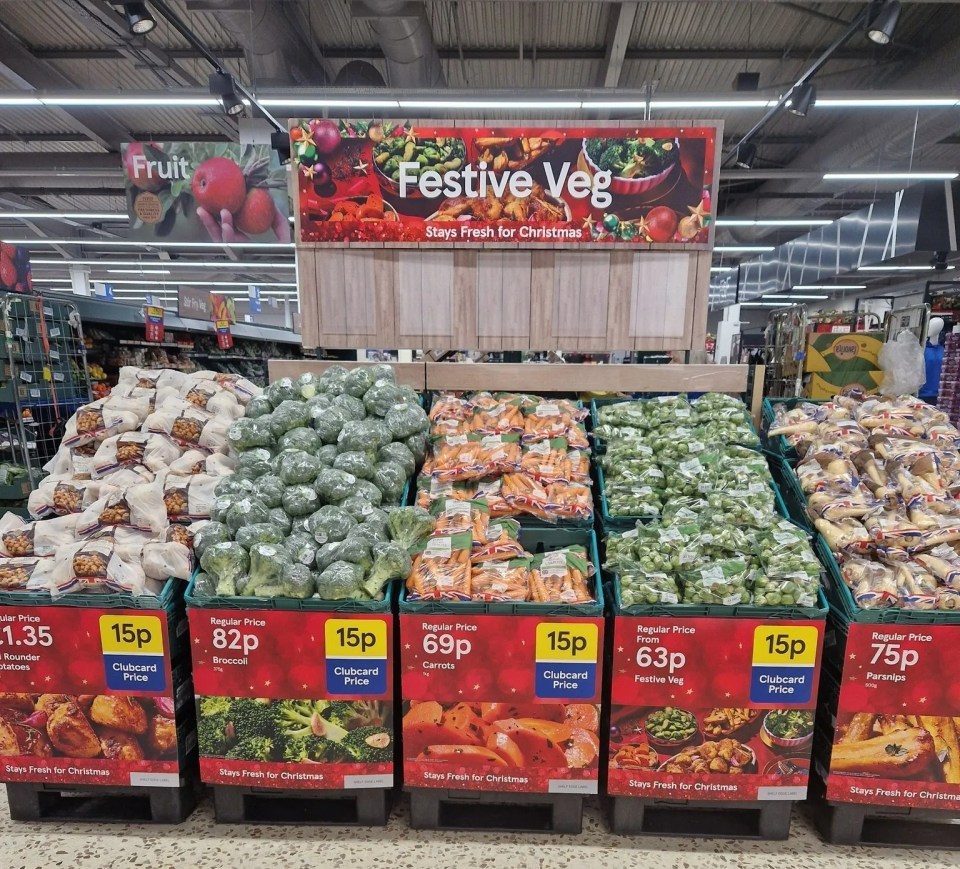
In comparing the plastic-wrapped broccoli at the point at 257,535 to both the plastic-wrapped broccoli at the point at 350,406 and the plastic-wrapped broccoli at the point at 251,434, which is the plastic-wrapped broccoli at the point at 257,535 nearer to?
the plastic-wrapped broccoli at the point at 251,434

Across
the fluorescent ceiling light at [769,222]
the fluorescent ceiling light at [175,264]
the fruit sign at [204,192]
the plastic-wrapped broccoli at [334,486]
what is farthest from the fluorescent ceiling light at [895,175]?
the fluorescent ceiling light at [175,264]

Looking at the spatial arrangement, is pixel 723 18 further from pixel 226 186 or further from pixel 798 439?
pixel 798 439

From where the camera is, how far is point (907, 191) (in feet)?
30.8

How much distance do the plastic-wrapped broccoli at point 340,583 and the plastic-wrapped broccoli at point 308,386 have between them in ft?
3.39

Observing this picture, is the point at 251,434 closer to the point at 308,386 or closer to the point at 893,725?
the point at 308,386

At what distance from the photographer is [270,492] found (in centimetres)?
216

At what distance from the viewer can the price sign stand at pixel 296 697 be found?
1.89m

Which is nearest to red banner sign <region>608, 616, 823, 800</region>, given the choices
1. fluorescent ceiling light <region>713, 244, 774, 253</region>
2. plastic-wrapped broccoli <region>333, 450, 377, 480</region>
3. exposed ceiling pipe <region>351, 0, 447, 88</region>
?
plastic-wrapped broccoli <region>333, 450, 377, 480</region>

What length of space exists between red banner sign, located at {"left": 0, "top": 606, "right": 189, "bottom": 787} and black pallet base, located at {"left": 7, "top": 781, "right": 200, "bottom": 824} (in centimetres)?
5

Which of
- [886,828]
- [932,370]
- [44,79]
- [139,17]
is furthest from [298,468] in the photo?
[44,79]

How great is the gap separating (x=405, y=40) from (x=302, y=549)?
6741mm

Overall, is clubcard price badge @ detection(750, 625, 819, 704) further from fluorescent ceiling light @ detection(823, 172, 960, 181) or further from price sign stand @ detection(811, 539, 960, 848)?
fluorescent ceiling light @ detection(823, 172, 960, 181)

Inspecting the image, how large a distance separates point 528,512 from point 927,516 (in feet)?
5.01

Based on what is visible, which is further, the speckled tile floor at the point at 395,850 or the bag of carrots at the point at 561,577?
the bag of carrots at the point at 561,577
